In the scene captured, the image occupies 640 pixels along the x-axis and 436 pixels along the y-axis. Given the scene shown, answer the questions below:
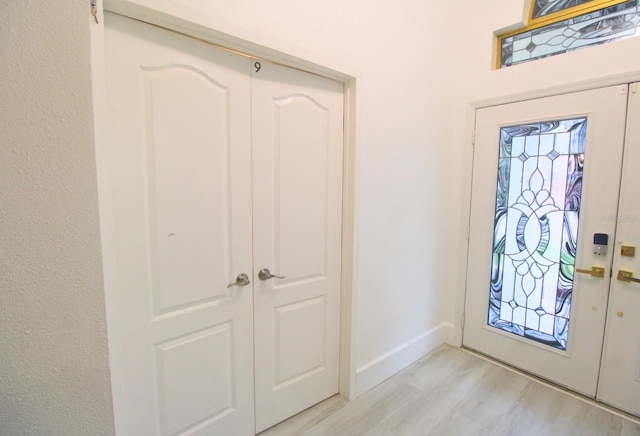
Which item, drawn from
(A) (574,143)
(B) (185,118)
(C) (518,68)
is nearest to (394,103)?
(C) (518,68)

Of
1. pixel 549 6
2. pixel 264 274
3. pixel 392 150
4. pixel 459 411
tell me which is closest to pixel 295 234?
pixel 264 274

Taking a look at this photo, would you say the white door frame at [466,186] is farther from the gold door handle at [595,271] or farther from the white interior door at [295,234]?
the white interior door at [295,234]

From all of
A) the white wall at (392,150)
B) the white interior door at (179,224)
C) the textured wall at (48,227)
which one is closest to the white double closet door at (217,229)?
the white interior door at (179,224)

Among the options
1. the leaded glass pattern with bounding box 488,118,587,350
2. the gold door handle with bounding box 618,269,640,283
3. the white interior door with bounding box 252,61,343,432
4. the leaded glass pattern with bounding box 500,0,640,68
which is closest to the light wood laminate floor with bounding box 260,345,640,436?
the white interior door with bounding box 252,61,343,432

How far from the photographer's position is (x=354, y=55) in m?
1.78

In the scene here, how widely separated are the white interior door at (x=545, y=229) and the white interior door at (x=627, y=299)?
4 centimetres

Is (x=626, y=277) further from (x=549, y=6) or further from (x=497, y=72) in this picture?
(x=549, y=6)

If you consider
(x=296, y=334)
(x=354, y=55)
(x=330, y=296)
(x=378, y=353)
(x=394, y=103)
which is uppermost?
(x=354, y=55)

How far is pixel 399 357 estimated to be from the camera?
7.52 feet

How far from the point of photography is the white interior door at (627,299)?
5.82 ft

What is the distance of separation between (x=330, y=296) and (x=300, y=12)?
164cm

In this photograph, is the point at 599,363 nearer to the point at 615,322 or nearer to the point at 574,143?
the point at 615,322

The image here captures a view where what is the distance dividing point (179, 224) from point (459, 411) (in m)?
2.03

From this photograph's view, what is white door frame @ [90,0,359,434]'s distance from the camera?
992 mm
